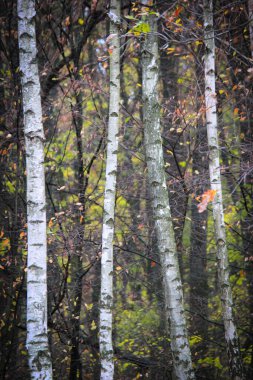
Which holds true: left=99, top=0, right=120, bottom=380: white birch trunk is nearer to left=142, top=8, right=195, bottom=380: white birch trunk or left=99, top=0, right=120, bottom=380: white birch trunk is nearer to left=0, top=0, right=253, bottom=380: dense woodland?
left=0, top=0, right=253, bottom=380: dense woodland

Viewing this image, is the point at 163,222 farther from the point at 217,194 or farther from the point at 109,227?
the point at 217,194

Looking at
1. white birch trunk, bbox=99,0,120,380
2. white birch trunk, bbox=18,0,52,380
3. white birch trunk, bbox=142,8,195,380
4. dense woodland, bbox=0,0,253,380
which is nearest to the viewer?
white birch trunk, bbox=18,0,52,380

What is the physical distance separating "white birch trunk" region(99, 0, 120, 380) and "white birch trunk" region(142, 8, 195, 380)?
54 centimetres

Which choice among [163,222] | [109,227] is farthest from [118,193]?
[109,227]

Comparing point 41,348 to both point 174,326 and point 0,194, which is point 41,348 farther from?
point 0,194

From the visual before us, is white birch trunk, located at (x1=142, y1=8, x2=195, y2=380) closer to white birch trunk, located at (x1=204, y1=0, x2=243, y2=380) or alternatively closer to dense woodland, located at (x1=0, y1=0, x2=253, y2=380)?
dense woodland, located at (x1=0, y1=0, x2=253, y2=380)

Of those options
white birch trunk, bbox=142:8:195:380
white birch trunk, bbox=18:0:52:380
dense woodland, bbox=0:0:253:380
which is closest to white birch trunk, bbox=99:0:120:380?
dense woodland, bbox=0:0:253:380

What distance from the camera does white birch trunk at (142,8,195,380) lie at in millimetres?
4828

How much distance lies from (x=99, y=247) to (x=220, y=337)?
429cm

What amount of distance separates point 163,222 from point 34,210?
1929mm

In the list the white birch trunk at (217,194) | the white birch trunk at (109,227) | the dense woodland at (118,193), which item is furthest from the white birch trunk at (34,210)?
the white birch trunk at (217,194)

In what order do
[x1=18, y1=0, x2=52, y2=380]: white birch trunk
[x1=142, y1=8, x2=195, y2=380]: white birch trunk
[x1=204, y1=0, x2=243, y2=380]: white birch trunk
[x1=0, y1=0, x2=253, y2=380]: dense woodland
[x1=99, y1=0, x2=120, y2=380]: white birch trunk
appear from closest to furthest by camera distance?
[x1=18, y1=0, x2=52, y2=380]: white birch trunk → [x1=0, y1=0, x2=253, y2=380]: dense woodland → [x1=99, y1=0, x2=120, y2=380]: white birch trunk → [x1=142, y1=8, x2=195, y2=380]: white birch trunk → [x1=204, y1=0, x2=243, y2=380]: white birch trunk

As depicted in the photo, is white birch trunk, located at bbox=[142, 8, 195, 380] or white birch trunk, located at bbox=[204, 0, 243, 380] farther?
white birch trunk, located at bbox=[204, 0, 243, 380]

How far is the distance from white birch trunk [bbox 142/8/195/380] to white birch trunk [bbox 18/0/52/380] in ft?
5.77
